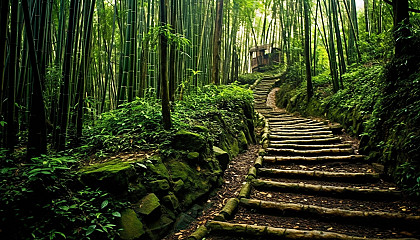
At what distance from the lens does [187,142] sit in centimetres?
279

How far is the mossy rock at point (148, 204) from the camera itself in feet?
6.24

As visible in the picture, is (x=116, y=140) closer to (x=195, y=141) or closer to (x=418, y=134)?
(x=195, y=141)

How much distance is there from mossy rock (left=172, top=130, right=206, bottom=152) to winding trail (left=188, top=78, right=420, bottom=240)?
2.35 ft

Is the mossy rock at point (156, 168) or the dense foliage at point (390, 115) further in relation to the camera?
the dense foliage at point (390, 115)

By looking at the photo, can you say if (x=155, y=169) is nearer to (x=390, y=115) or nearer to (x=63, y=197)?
(x=63, y=197)

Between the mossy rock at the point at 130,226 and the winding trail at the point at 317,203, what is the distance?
49cm

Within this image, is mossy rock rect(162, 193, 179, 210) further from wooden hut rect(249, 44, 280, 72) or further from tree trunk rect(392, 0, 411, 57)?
wooden hut rect(249, 44, 280, 72)

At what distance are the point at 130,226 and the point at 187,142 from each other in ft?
3.98

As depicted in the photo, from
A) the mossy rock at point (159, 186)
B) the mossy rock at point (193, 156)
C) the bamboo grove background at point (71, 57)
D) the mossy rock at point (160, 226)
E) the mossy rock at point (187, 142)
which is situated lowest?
the mossy rock at point (160, 226)

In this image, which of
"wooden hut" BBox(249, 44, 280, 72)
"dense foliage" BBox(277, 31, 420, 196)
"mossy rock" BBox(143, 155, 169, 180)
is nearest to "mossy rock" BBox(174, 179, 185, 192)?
"mossy rock" BBox(143, 155, 169, 180)

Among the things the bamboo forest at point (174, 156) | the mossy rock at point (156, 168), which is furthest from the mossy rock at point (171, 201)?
the mossy rock at point (156, 168)

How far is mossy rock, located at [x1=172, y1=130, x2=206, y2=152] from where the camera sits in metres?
2.73

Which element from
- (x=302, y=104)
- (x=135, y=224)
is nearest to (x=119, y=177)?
(x=135, y=224)

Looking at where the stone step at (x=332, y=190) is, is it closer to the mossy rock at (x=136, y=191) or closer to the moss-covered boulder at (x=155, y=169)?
the moss-covered boulder at (x=155, y=169)
